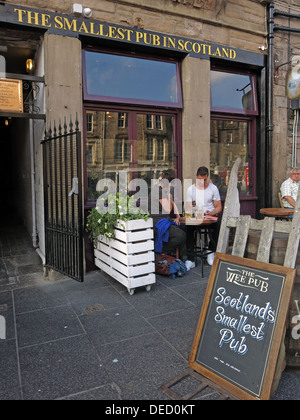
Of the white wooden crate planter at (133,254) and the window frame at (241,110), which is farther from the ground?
the window frame at (241,110)

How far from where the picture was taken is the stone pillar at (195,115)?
625 centimetres

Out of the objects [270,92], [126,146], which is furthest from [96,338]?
[270,92]

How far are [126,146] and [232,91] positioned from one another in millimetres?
2881

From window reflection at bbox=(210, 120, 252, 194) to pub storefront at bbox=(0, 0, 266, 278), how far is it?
0.02m

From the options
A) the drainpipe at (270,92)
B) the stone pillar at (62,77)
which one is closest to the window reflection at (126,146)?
the stone pillar at (62,77)

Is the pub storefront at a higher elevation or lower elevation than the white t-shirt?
higher

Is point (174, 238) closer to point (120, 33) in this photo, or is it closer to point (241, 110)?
point (241, 110)

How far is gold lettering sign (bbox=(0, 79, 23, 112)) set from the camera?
15.8 ft

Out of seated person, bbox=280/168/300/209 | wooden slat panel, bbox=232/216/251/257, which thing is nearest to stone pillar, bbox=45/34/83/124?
wooden slat panel, bbox=232/216/251/257

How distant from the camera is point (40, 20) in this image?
16.4ft

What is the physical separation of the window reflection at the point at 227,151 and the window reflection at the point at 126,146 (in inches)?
41.9

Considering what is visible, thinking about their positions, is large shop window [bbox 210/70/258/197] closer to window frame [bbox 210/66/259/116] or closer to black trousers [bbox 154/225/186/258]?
window frame [bbox 210/66/259/116]

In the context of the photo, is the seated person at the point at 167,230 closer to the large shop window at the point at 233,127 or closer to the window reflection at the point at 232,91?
the large shop window at the point at 233,127

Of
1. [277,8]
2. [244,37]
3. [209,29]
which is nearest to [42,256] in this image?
[209,29]
